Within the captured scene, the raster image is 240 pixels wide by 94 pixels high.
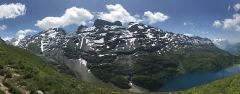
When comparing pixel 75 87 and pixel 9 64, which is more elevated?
pixel 9 64

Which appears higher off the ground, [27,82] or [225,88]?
[27,82]

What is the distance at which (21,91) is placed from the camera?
2303 centimetres

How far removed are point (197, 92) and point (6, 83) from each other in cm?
1494

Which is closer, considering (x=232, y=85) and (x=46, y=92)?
(x=46, y=92)

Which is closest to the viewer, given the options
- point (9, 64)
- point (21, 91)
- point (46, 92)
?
point (21, 91)

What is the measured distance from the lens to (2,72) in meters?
26.3

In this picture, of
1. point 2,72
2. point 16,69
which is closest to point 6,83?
point 2,72

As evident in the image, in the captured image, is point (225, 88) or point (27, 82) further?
point (225, 88)

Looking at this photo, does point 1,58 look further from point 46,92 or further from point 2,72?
point 46,92

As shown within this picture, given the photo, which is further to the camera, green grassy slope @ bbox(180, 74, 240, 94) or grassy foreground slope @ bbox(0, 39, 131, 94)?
green grassy slope @ bbox(180, 74, 240, 94)

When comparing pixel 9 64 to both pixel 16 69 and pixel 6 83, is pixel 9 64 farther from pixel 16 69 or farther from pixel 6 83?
pixel 6 83

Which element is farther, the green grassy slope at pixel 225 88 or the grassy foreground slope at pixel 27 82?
the green grassy slope at pixel 225 88

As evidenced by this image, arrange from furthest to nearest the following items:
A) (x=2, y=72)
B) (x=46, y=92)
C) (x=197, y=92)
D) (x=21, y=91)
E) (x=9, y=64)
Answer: (x=9, y=64)
(x=197, y=92)
(x=2, y=72)
(x=46, y=92)
(x=21, y=91)

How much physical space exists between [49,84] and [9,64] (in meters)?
5.86
